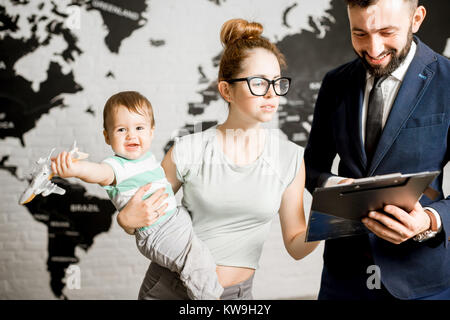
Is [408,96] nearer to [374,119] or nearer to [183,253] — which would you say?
[374,119]

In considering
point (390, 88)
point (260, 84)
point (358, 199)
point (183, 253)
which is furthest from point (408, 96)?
point (183, 253)

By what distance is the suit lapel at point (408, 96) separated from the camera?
4.68 ft

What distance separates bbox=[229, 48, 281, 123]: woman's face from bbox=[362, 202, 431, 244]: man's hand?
0.56 metres

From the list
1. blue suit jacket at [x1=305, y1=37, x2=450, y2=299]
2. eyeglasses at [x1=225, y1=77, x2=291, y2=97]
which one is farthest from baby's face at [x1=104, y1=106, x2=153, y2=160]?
blue suit jacket at [x1=305, y1=37, x2=450, y2=299]

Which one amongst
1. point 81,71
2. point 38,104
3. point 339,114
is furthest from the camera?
point 38,104

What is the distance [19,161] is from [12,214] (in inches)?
13.9

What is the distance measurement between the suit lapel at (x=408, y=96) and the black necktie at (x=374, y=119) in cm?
5

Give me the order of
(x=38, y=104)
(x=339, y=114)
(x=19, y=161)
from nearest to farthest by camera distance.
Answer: (x=339, y=114)
(x=38, y=104)
(x=19, y=161)

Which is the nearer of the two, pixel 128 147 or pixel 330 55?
pixel 128 147

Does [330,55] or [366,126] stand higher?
[330,55]

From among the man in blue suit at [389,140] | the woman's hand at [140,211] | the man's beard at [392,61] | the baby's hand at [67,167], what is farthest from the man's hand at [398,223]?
the baby's hand at [67,167]

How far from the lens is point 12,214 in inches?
92.2
